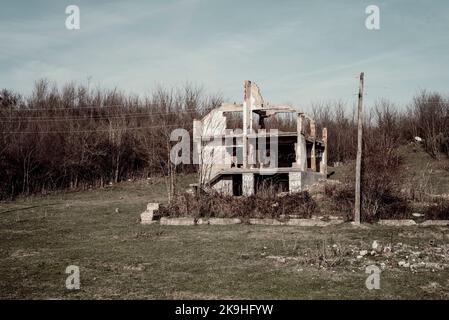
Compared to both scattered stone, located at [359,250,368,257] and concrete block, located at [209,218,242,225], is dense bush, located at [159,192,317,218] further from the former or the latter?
scattered stone, located at [359,250,368,257]

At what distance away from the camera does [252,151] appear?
27.4 m

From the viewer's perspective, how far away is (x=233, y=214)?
1689cm

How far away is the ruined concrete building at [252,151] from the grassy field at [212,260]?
28.6ft

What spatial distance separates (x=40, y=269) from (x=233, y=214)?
28.7 feet

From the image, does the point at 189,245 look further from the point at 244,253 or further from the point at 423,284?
the point at 423,284

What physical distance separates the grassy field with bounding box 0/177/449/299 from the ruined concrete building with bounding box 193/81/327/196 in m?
8.73

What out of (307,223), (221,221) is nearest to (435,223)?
(307,223)

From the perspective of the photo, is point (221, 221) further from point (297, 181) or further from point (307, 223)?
point (297, 181)

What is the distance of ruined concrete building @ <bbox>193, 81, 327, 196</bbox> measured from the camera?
79.9 feet

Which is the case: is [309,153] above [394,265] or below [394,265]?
above

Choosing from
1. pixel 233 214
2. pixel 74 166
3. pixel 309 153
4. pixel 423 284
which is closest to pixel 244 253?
pixel 423 284

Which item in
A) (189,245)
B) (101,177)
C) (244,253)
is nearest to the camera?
(244,253)

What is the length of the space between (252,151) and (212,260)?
17.6 metres

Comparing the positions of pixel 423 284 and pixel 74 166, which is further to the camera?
pixel 74 166
